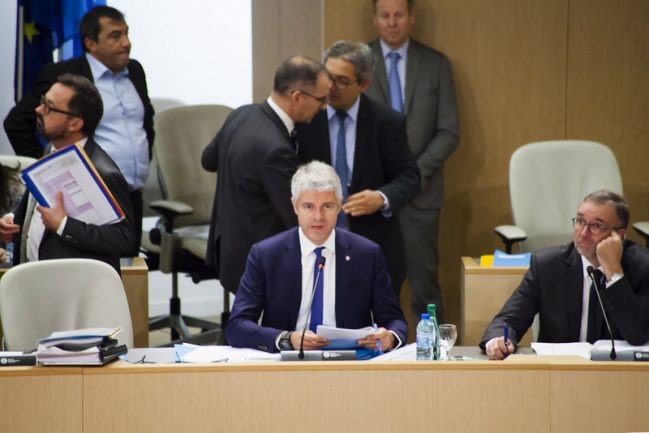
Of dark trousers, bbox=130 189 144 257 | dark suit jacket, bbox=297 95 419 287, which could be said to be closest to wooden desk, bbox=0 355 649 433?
dark suit jacket, bbox=297 95 419 287

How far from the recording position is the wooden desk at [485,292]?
15.2 ft

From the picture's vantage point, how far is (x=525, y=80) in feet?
19.9

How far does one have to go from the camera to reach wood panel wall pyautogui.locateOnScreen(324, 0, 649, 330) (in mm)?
6012

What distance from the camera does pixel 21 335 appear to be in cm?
375

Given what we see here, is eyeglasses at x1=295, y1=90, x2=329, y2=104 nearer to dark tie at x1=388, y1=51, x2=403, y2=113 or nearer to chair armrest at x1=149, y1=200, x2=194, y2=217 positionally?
dark tie at x1=388, y1=51, x2=403, y2=113

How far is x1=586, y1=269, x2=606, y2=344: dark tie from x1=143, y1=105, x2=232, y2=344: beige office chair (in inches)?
99.7

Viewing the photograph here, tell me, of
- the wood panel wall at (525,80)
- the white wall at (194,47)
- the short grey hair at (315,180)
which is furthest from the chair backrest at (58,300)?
the white wall at (194,47)

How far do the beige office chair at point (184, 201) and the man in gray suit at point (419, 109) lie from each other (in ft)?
3.58

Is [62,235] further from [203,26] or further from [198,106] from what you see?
[203,26]

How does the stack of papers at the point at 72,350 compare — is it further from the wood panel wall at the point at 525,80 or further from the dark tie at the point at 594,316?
the wood panel wall at the point at 525,80

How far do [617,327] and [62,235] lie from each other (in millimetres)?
2016

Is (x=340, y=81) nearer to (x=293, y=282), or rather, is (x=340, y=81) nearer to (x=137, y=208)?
(x=293, y=282)

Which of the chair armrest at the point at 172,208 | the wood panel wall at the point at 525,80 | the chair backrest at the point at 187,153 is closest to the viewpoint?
the chair armrest at the point at 172,208

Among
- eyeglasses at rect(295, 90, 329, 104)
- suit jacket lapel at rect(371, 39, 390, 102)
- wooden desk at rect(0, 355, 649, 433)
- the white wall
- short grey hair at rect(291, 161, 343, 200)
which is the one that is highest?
the white wall
